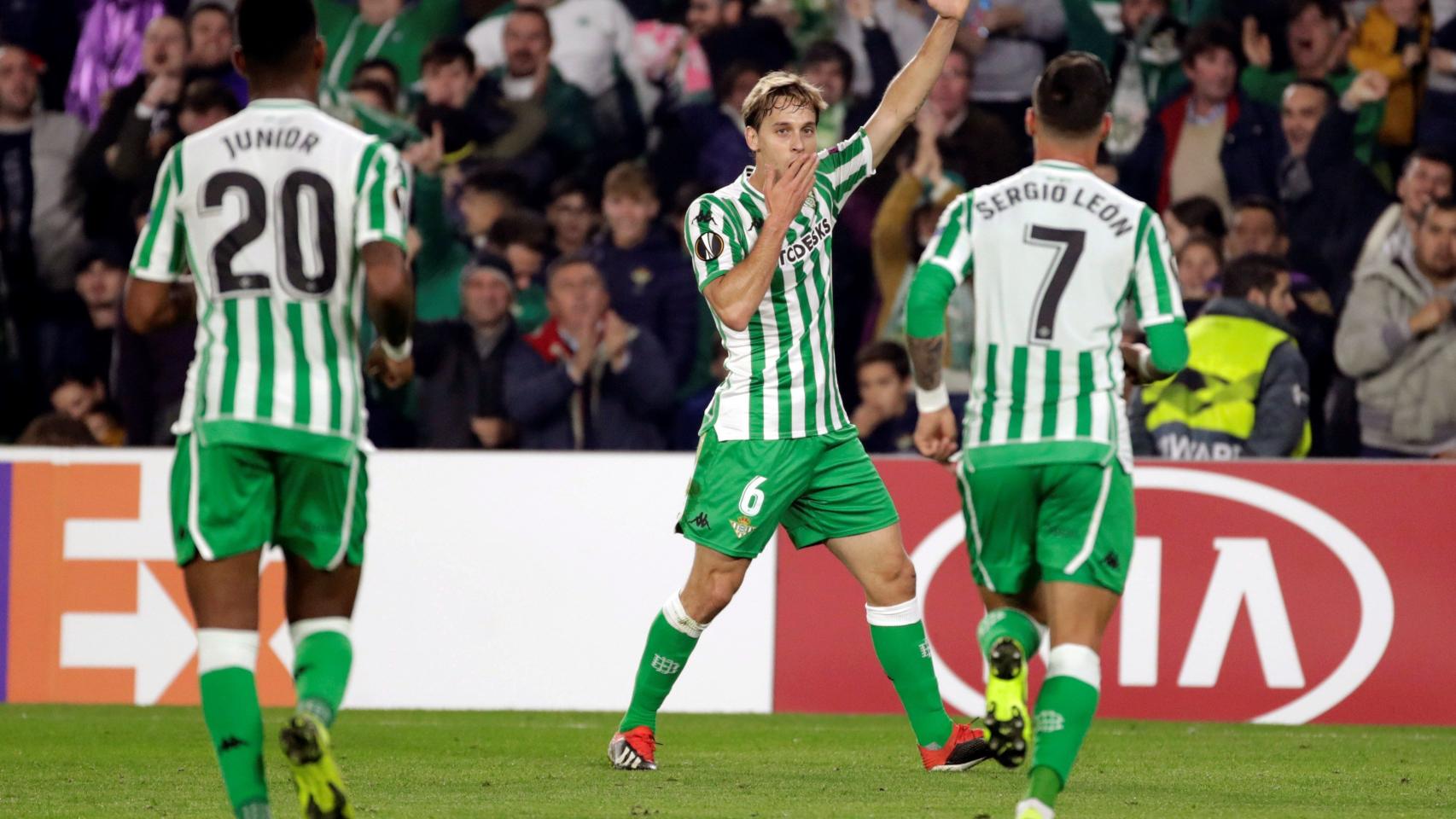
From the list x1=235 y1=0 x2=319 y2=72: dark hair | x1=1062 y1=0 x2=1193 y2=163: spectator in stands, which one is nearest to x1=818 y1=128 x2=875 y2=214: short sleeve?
x1=235 y1=0 x2=319 y2=72: dark hair

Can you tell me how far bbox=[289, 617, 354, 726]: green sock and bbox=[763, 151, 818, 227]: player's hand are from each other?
1911mm

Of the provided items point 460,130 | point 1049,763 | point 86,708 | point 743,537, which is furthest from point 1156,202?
point 1049,763

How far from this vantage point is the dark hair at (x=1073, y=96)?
15.5ft

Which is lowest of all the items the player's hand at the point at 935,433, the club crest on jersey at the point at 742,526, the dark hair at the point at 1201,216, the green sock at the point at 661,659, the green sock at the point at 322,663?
the green sock at the point at 661,659

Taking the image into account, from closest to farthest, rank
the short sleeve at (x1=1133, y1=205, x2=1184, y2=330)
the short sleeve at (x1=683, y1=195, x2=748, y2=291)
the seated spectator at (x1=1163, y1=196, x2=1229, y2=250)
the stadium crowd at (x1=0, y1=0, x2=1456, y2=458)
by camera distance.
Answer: the short sleeve at (x1=1133, y1=205, x2=1184, y2=330) < the short sleeve at (x1=683, y1=195, x2=748, y2=291) < the stadium crowd at (x1=0, y1=0, x2=1456, y2=458) < the seated spectator at (x1=1163, y1=196, x2=1229, y2=250)

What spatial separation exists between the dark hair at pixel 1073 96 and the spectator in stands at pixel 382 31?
7.10m

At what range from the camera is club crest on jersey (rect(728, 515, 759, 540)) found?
6.04 meters

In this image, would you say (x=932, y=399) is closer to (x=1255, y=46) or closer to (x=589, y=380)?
(x=589, y=380)

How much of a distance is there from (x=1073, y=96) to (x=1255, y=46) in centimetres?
629

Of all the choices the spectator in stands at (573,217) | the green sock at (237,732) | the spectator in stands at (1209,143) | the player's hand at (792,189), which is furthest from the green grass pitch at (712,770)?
the spectator in stands at (1209,143)

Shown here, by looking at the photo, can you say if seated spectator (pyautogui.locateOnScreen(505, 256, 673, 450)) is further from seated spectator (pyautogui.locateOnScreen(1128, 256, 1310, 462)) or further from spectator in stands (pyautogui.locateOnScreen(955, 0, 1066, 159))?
seated spectator (pyautogui.locateOnScreen(1128, 256, 1310, 462))

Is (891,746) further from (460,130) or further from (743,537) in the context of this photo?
(460,130)

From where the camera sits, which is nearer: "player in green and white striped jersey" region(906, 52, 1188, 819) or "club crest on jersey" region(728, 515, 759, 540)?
"player in green and white striped jersey" region(906, 52, 1188, 819)

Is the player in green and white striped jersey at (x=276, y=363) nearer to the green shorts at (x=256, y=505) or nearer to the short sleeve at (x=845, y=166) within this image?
the green shorts at (x=256, y=505)
